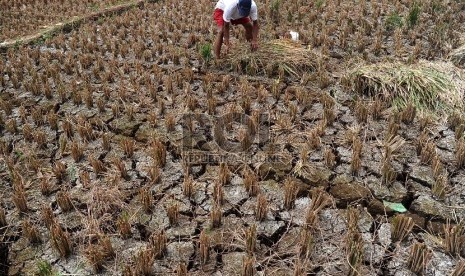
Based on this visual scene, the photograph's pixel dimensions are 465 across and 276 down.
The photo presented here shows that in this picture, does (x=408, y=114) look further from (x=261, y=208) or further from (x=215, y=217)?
(x=215, y=217)

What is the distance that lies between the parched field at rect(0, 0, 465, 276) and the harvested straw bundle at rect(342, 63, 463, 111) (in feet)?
0.06

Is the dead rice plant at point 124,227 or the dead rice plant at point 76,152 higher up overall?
the dead rice plant at point 76,152

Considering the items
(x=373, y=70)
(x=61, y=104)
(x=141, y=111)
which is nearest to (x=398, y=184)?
(x=373, y=70)

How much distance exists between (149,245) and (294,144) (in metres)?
1.48

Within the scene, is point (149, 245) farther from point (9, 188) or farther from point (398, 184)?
point (398, 184)

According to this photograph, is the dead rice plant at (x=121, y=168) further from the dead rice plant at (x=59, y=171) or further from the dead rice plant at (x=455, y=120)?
the dead rice plant at (x=455, y=120)

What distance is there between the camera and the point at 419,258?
2.20 metres

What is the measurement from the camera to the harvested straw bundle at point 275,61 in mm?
4434

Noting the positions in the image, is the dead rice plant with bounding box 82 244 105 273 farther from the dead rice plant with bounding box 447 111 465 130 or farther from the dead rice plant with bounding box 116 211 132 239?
the dead rice plant with bounding box 447 111 465 130

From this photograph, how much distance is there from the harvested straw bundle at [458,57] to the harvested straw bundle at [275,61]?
1.56 metres

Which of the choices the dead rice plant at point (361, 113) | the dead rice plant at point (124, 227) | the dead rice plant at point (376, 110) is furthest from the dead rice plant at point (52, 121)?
the dead rice plant at point (376, 110)

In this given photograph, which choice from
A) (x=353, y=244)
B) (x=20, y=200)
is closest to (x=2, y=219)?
(x=20, y=200)

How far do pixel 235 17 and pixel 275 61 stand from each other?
67 cm

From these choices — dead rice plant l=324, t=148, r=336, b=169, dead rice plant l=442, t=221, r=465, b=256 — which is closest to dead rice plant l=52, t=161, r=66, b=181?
dead rice plant l=324, t=148, r=336, b=169
